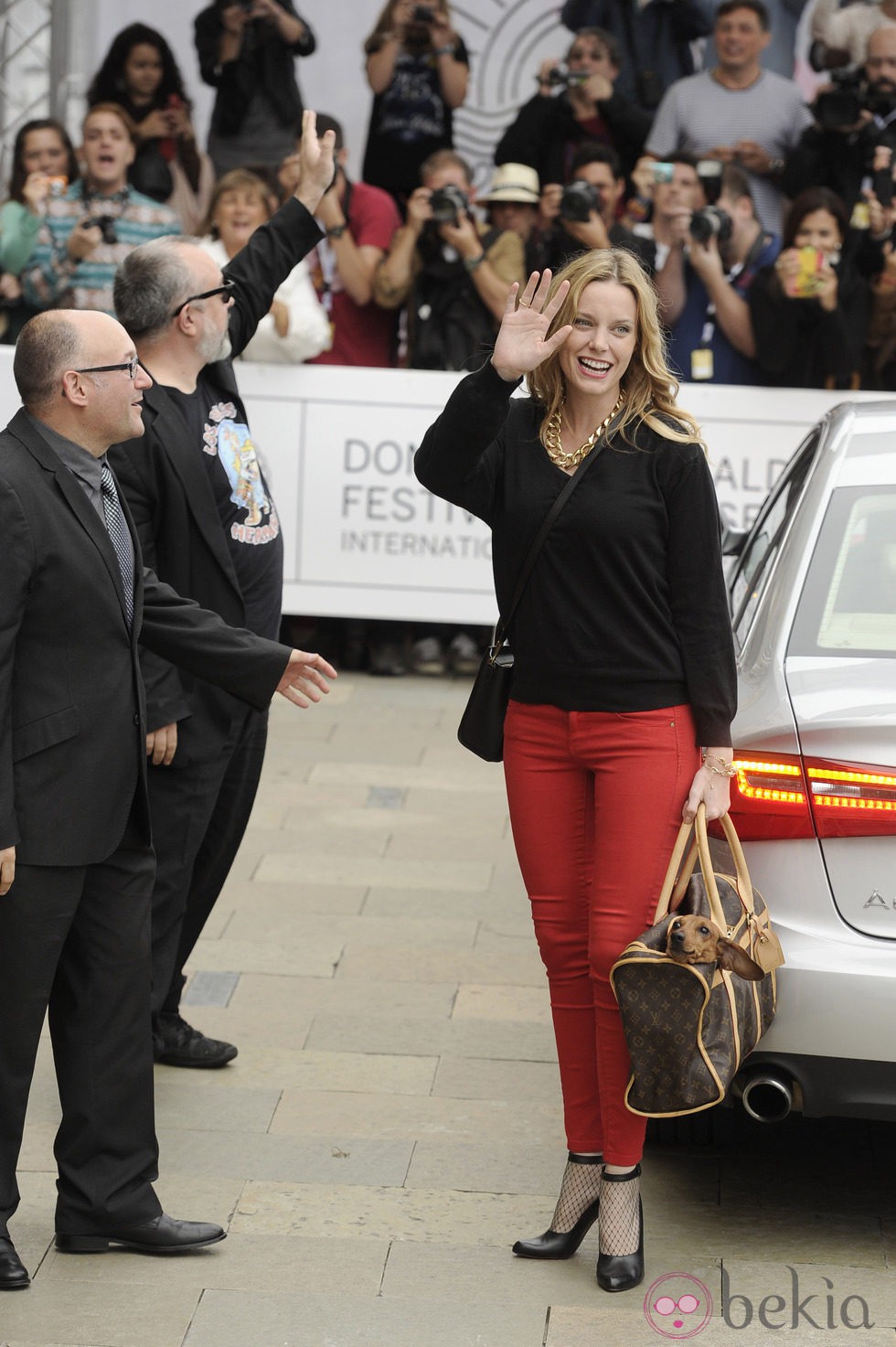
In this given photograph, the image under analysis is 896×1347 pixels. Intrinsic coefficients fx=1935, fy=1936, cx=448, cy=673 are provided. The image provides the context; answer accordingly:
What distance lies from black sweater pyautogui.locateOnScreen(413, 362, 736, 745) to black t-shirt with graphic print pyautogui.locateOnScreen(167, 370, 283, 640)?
1.09 meters

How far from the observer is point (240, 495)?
478 cm

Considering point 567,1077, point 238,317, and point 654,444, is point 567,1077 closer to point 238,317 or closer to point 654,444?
point 654,444

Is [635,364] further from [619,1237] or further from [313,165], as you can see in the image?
[619,1237]

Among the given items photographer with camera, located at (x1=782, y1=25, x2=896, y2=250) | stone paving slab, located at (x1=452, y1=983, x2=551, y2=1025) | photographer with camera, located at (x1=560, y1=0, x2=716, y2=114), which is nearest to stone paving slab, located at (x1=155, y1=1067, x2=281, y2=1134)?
stone paving slab, located at (x1=452, y1=983, x2=551, y2=1025)

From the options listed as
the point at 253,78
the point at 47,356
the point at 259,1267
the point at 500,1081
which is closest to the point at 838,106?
the point at 253,78

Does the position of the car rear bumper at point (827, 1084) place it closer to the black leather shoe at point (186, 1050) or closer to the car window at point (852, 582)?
the car window at point (852, 582)

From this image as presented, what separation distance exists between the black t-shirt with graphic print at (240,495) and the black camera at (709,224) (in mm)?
4706

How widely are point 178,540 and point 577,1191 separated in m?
1.77

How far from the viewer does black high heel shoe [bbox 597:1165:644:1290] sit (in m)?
3.80

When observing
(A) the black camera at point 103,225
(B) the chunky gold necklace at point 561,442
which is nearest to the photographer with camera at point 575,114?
(A) the black camera at point 103,225

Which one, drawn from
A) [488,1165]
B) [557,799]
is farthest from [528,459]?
[488,1165]

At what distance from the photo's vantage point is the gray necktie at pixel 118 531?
12.5ft

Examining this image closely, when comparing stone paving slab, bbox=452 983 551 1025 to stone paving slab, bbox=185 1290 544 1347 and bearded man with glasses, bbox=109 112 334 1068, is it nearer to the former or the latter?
bearded man with glasses, bbox=109 112 334 1068

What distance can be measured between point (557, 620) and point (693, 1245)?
4.42 ft
